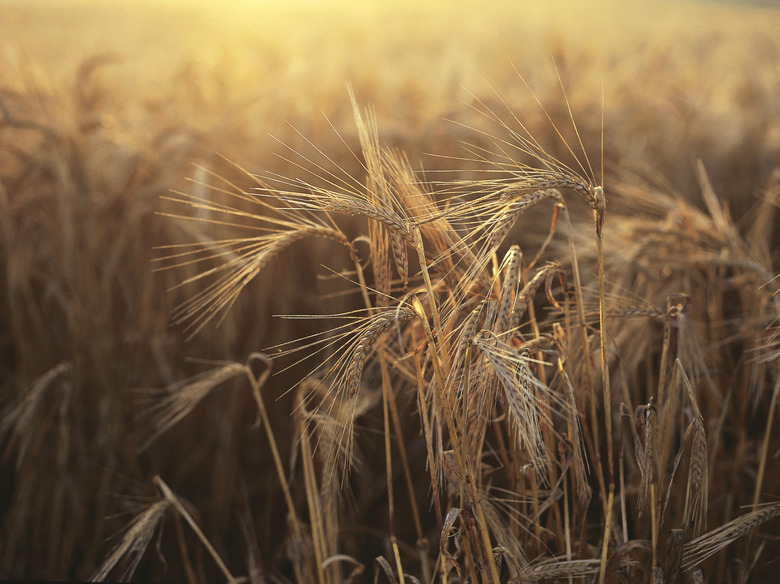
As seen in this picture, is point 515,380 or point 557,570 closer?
point 515,380

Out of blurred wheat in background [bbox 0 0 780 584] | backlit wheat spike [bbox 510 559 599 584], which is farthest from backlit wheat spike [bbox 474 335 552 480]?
backlit wheat spike [bbox 510 559 599 584]

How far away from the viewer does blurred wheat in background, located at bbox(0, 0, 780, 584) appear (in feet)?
2.72

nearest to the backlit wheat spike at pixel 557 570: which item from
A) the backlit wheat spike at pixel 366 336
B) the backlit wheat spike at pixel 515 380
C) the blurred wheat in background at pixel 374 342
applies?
the blurred wheat in background at pixel 374 342

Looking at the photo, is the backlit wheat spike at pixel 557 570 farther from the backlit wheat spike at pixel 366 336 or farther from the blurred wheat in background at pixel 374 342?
the backlit wheat spike at pixel 366 336

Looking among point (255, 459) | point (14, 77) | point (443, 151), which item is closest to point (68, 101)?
point (14, 77)

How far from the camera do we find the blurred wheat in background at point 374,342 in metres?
0.83

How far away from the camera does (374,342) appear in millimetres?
884

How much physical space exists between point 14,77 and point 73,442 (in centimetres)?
130

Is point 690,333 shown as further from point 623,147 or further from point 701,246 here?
point 623,147

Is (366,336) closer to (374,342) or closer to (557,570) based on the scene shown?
(374,342)

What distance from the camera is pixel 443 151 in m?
2.93

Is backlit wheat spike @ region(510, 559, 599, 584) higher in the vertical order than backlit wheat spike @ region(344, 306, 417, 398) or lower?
lower

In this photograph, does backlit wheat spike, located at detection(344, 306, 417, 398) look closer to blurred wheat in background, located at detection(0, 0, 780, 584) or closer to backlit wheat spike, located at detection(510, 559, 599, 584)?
blurred wheat in background, located at detection(0, 0, 780, 584)

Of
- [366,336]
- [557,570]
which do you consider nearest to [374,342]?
[366,336]
